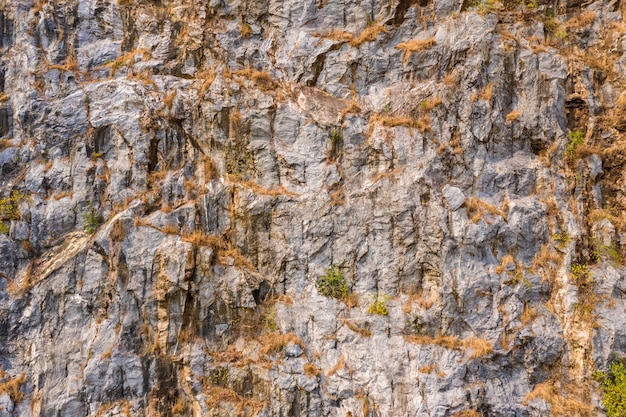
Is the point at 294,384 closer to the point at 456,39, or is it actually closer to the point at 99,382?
the point at 99,382

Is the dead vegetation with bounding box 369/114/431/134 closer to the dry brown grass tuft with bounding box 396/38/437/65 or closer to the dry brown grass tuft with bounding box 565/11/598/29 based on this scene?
the dry brown grass tuft with bounding box 396/38/437/65

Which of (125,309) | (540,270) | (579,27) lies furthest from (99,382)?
(579,27)

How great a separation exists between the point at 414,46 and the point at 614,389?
8726mm

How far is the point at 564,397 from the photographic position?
7.97 metres

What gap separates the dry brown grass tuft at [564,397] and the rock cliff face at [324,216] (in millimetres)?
35

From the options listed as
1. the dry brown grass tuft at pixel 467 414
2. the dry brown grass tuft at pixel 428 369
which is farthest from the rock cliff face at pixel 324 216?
the dry brown grass tuft at pixel 467 414

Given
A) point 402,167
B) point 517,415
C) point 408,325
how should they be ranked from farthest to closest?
point 402,167 < point 408,325 < point 517,415

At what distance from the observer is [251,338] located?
8852 millimetres

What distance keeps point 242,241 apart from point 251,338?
87.2 inches

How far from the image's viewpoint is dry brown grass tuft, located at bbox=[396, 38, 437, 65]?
9.89 metres

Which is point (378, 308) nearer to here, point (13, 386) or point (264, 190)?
point (264, 190)

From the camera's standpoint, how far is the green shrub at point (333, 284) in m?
8.88

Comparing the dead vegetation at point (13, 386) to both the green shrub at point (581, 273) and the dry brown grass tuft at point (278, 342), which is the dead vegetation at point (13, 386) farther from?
the green shrub at point (581, 273)

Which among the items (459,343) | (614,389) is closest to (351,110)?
(459,343)
